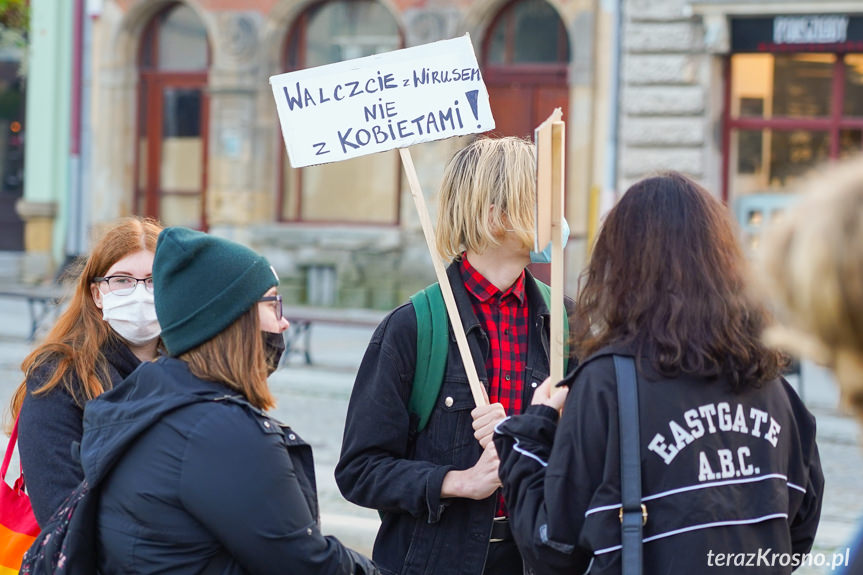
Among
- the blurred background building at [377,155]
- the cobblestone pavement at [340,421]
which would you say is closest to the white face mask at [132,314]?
the cobblestone pavement at [340,421]

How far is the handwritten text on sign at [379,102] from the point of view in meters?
3.40

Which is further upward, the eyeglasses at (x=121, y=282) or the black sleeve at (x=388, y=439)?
the eyeglasses at (x=121, y=282)

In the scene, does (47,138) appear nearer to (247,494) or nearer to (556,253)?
(556,253)

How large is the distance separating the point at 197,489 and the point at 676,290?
3.29 ft

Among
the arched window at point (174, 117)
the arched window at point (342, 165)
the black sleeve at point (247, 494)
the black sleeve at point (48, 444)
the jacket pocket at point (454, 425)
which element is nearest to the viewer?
the black sleeve at point (247, 494)

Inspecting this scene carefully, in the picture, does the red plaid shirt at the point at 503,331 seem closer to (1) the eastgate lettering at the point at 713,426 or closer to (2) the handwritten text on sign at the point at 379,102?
(2) the handwritten text on sign at the point at 379,102

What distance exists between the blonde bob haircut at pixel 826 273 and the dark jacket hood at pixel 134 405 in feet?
4.04

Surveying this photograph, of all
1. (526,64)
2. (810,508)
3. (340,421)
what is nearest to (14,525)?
(810,508)

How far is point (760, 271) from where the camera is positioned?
1.59m

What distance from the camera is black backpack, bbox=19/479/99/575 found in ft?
7.95

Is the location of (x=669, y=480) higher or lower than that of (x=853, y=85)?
lower

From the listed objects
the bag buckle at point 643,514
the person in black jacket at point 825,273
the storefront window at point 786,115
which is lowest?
the bag buckle at point 643,514

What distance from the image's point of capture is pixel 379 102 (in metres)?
3.40

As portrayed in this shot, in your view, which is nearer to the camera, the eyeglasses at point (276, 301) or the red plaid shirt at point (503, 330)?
the eyeglasses at point (276, 301)
